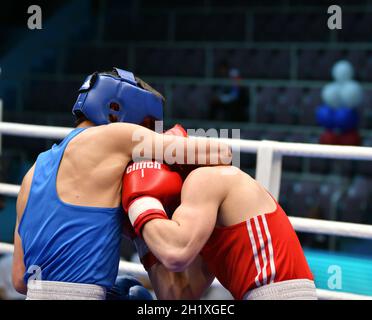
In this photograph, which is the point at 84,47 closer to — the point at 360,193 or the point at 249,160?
the point at 249,160

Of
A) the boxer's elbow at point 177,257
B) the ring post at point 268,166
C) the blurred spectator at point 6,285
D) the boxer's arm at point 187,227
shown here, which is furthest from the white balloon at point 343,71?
the boxer's elbow at point 177,257

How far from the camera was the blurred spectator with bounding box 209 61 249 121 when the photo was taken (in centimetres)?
751

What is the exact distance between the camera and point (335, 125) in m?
6.80

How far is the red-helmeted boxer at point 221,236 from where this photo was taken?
1.96 metres

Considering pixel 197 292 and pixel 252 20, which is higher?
pixel 252 20

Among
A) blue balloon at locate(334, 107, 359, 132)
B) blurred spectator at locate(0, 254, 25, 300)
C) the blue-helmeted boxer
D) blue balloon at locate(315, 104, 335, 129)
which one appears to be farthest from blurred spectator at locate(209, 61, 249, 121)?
the blue-helmeted boxer

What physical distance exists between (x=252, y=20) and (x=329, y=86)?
4.60 feet

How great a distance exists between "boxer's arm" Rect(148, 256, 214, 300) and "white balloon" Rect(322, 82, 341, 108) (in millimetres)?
4809

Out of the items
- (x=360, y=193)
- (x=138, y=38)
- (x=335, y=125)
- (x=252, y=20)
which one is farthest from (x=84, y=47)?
(x=360, y=193)

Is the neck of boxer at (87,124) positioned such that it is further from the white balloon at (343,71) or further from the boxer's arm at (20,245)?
the white balloon at (343,71)

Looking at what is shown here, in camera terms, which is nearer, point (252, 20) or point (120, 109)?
point (120, 109)

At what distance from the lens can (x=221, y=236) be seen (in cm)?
212

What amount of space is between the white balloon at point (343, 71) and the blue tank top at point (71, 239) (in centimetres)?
511

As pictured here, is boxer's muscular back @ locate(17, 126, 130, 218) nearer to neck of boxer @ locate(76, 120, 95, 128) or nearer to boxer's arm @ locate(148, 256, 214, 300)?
neck of boxer @ locate(76, 120, 95, 128)
